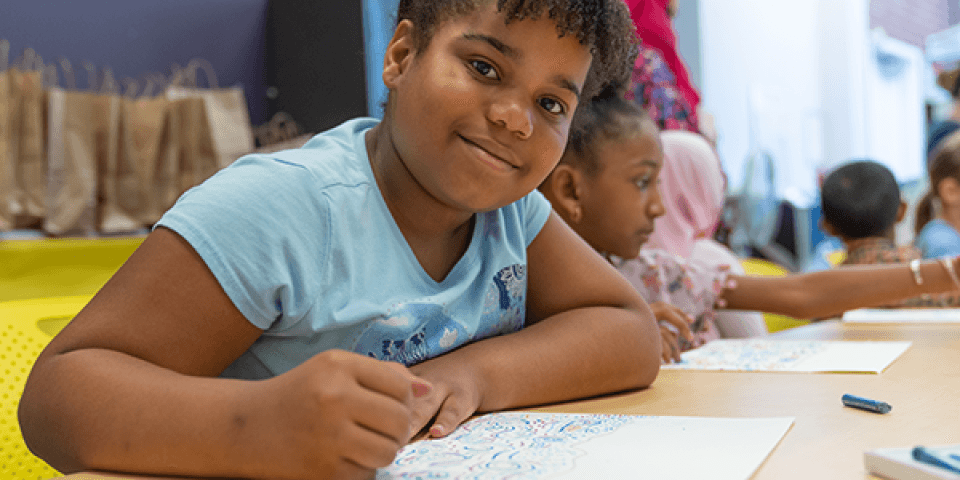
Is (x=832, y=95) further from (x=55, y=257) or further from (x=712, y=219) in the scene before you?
(x=55, y=257)

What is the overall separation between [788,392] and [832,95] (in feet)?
17.3

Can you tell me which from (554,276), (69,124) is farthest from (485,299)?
(69,124)

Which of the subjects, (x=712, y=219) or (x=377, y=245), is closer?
(x=377, y=245)

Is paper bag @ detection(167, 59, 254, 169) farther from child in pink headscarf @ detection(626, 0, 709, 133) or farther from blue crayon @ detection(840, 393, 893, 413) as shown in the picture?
blue crayon @ detection(840, 393, 893, 413)

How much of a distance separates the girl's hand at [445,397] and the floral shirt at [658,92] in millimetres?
1160

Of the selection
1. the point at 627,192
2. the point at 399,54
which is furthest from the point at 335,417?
the point at 627,192

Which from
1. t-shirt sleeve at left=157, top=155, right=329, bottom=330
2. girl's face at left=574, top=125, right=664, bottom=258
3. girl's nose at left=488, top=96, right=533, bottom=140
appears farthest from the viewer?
girl's face at left=574, top=125, right=664, bottom=258

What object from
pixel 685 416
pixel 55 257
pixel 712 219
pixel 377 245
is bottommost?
pixel 55 257

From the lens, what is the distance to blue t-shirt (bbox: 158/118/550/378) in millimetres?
570

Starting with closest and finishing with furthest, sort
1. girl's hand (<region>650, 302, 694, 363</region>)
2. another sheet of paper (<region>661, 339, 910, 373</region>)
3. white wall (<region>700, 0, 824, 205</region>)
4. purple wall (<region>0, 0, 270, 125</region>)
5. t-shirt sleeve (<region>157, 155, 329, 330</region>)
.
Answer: t-shirt sleeve (<region>157, 155, 329, 330</region>)
another sheet of paper (<region>661, 339, 910, 373</region>)
girl's hand (<region>650, 302, 694, 363</region>)
purple wall (<region>0, 0, 270, 125</region>)
white wall (<region>700, 0, 824, 205</region>)

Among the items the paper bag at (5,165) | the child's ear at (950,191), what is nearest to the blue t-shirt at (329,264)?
the paper bag at (5,165)

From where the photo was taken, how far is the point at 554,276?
0.84m

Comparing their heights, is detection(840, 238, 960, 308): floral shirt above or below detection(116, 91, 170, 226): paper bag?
below

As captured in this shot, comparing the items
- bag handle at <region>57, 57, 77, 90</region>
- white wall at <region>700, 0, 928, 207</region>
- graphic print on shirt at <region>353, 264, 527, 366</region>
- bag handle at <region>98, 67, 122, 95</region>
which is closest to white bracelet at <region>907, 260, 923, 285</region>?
graphic print on shirt at <region>353, 264, 527, 366</region>
